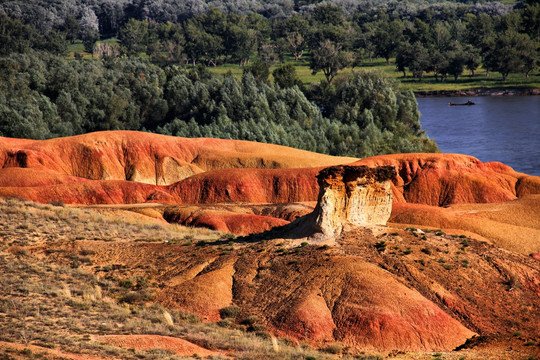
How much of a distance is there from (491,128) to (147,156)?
55.7 m

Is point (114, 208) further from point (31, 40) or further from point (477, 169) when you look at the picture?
point (31, 40)

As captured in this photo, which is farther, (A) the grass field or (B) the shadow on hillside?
(A) the grass field

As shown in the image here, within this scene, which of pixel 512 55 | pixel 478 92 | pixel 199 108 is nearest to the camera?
pixel 199 108

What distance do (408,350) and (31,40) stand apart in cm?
12129

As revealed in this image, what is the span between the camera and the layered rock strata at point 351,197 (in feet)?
116

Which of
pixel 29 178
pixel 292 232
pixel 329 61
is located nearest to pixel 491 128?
pixel 329 61

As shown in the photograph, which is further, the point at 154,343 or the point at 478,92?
the point at 478,92

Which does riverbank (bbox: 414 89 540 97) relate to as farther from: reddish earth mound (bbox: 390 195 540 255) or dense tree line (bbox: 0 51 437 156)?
reddish earth mound (bbox: 390 195 540 255)

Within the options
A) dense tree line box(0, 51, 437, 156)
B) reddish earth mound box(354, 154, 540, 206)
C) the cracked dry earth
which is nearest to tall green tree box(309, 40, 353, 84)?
dense tree line box(0, 51, 437, 156)

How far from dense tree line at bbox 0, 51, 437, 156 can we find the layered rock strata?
155 ft

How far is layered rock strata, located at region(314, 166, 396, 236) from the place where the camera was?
35.5m

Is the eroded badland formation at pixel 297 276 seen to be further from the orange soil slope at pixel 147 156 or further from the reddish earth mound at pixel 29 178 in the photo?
the orange soil slope at pixel 147 156

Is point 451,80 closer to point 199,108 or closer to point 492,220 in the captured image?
point 199,108

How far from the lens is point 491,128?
106750mm
